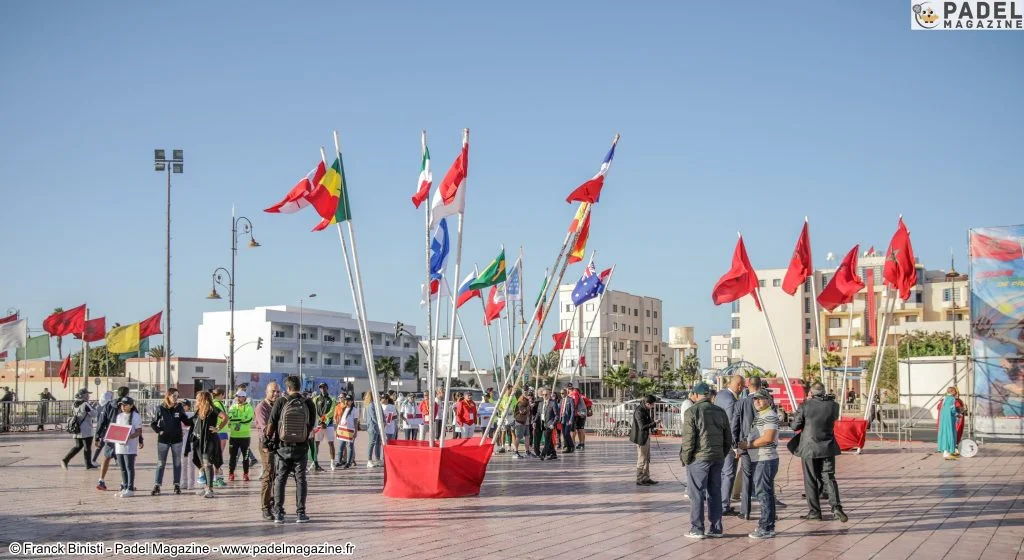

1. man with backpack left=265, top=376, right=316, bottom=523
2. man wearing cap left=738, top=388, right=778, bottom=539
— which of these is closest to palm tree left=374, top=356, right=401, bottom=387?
man with backpack left=265, top=376, right=316, bottom=523

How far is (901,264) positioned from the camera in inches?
920

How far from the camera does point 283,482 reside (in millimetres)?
11641

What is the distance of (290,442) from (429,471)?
9.68ft

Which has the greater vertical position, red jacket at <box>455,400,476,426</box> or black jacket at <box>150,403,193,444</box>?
black jacket at <box>150,403,193,444</box>

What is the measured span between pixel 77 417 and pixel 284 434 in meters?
8.74

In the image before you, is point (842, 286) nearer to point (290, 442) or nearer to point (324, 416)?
point (324, 416)

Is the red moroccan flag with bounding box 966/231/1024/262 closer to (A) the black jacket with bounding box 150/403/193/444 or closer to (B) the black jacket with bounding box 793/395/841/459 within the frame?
(B) the black jacket with bounding box 793/395/841/459

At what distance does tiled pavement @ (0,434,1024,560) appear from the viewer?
10086 mm

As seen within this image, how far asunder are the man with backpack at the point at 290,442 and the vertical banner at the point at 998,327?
73.9ft

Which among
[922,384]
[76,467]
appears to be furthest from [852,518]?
[922,384]

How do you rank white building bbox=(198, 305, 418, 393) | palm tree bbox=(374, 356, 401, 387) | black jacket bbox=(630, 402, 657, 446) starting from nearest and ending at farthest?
black jacket bbox=(630, 402, 657, 446) → white building bbox=(198, 305, 418, 393) → palm tree bbox=(374, 356, 401, 387)

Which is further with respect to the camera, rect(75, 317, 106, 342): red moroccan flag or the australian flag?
rect(75, 317, 106, 342): red moroccan flag

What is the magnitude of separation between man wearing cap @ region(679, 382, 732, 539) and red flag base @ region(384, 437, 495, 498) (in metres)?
4.39

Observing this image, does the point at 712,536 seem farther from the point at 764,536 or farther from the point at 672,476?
the point at 672,476
